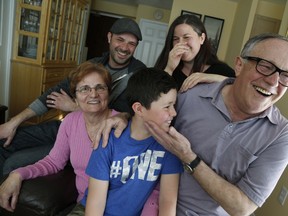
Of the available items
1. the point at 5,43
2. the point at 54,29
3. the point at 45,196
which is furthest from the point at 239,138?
the point at 54,29

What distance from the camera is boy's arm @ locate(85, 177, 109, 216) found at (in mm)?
1033

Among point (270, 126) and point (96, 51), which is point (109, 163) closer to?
point (270, 126)

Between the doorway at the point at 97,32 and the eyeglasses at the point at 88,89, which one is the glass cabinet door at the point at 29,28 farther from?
the doorway at the point at 97,32

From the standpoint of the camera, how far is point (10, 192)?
45.9 inches

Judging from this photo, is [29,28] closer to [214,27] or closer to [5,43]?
[5,43]

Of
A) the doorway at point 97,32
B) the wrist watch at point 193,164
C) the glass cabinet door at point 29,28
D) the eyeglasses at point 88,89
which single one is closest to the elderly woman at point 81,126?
the eyeglasses at point 88,89

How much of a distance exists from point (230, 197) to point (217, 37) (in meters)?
4.27

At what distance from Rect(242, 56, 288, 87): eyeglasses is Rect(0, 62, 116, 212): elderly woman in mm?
760

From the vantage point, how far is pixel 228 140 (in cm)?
101

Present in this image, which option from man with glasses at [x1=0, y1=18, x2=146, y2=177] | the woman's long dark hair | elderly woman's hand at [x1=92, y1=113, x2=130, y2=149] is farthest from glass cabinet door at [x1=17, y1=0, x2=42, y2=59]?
elderly woman's hand at [x1=92, y1=113, x2=130, y2=149]

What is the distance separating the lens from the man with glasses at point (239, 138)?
90 cm

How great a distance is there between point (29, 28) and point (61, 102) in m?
2.24

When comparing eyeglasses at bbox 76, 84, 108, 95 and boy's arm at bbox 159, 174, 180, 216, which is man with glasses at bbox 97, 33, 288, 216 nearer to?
boy's arm at bbox 159, 174, 180, 216

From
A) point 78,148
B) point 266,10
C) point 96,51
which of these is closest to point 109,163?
point 78,148
